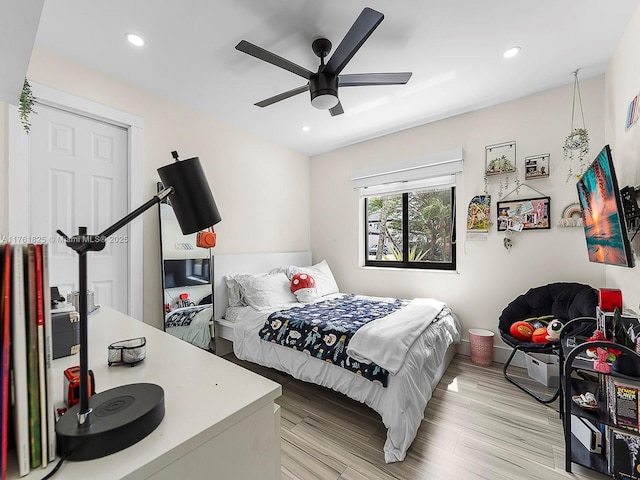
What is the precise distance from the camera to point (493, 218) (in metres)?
2.91

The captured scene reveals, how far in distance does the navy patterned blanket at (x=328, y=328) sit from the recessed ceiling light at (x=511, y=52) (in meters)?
2.23

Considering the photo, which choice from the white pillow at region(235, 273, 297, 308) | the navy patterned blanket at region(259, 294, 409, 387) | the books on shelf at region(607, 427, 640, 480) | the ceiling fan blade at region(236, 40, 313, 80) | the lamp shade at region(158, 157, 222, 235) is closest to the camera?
the lamp shade at region(158, 157, 222, 235)

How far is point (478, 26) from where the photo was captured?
6.08ft

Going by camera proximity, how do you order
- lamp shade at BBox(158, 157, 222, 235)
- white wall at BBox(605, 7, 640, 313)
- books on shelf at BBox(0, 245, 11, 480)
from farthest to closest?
white wall at BBox(605, 7, 640, 313)
lamp shade at BBox(158, 157, 222, 235)
books on shelf at BBox(0, 245, 11, 480)

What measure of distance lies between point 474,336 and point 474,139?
202 cm

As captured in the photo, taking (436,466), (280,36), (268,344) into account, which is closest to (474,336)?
(436,466)

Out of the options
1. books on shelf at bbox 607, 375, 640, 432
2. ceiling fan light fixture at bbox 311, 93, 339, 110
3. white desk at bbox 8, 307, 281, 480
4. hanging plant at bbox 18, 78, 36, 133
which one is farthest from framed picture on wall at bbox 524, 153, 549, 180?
hanging plant at bbox 18, 78, 36, 133

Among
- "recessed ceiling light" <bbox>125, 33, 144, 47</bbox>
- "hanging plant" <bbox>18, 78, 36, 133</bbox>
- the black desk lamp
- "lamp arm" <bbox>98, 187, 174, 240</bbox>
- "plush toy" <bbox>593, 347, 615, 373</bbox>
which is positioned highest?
"recessed ceiling light" <bbox>125, 33, 144, 47</bbox>

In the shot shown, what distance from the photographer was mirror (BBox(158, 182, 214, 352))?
8.59 ft

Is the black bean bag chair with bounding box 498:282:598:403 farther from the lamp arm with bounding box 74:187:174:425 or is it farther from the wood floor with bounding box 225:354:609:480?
the lamp arm with bounding box 74:187:174:425

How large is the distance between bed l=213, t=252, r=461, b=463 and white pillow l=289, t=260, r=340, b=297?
0.5 inches

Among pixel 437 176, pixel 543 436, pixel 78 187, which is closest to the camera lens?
pixel 543 436

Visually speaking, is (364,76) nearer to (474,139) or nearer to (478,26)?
(478,26)

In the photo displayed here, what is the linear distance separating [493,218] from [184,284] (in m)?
3.12
